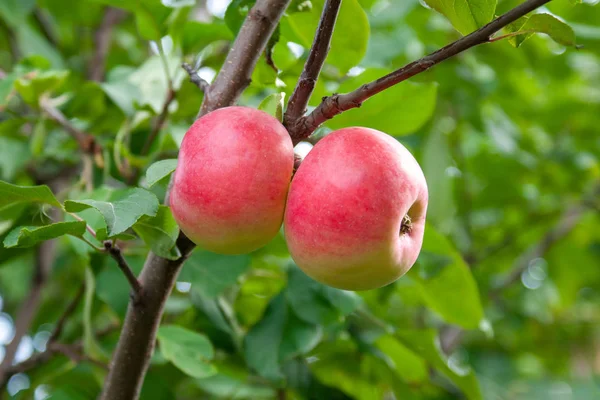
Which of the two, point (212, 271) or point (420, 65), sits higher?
point (420, 65)

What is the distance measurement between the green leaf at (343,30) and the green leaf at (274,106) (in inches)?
8.0

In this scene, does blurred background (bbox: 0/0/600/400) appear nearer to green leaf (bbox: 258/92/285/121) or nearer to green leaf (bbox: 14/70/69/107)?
green leaf (bbox: 14/70/69/107)

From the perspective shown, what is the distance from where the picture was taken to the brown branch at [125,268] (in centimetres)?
A: 69

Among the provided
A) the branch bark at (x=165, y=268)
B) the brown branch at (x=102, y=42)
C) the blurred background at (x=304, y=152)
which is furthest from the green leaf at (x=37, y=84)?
the brown branch at (x=102, y=42)

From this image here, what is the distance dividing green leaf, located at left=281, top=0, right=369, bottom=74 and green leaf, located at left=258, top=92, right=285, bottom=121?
0.67 ft

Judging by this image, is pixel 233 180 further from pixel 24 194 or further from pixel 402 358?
pixel 402 358

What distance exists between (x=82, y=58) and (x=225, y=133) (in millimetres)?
1683

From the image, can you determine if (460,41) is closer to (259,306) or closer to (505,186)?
(259,306)

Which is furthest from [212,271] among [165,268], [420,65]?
[420,65]

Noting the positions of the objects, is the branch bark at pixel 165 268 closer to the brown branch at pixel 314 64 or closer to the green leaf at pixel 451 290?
the brown branch at pixel 314 64

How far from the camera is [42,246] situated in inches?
65.5

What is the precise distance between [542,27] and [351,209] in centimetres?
28

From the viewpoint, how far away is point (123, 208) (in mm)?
634

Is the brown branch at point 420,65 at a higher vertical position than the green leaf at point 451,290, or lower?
higher
